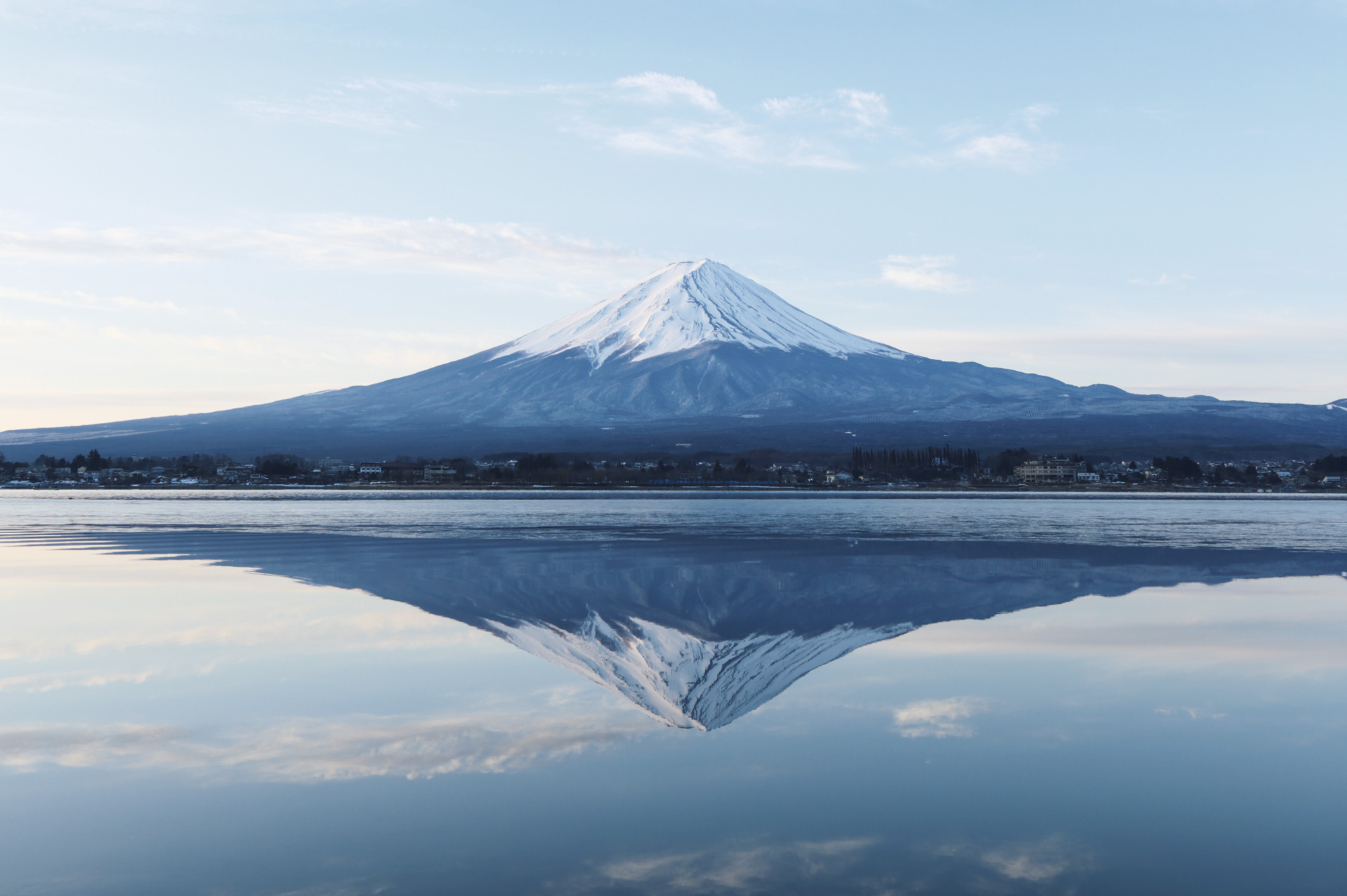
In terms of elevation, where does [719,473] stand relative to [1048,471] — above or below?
above

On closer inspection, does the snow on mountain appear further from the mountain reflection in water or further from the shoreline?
the shoreline

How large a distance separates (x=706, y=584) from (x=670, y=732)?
505 inches

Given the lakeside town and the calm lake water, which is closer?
the calm lake water

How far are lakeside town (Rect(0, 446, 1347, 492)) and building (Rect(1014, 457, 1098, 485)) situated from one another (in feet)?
1.20

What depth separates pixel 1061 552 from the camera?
1314 inches

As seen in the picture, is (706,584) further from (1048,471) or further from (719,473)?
(1048,471)

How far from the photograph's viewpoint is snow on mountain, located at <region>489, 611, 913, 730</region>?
12.8 meters

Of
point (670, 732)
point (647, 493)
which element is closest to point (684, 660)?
point (670, 732)

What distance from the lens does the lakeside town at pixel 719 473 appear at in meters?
148

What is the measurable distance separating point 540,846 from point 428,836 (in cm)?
88

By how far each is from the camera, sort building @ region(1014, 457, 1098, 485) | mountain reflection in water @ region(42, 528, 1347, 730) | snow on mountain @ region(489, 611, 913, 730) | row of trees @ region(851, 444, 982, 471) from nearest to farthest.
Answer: snow on mountain @ region(489, 611, 913, 730) < mountain reflection in water @ region(42, 528, 1347, 730) < building @ region(1014, 457, 1098, 485) < row of trees @ region(851, 444, 982, 471)

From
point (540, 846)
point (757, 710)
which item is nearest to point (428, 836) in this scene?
point (540, 846)

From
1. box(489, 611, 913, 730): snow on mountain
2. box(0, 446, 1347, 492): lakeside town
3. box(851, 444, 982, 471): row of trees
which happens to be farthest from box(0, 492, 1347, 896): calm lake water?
box(851, 444, 982, 471): row of trees

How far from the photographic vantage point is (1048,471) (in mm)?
156000
